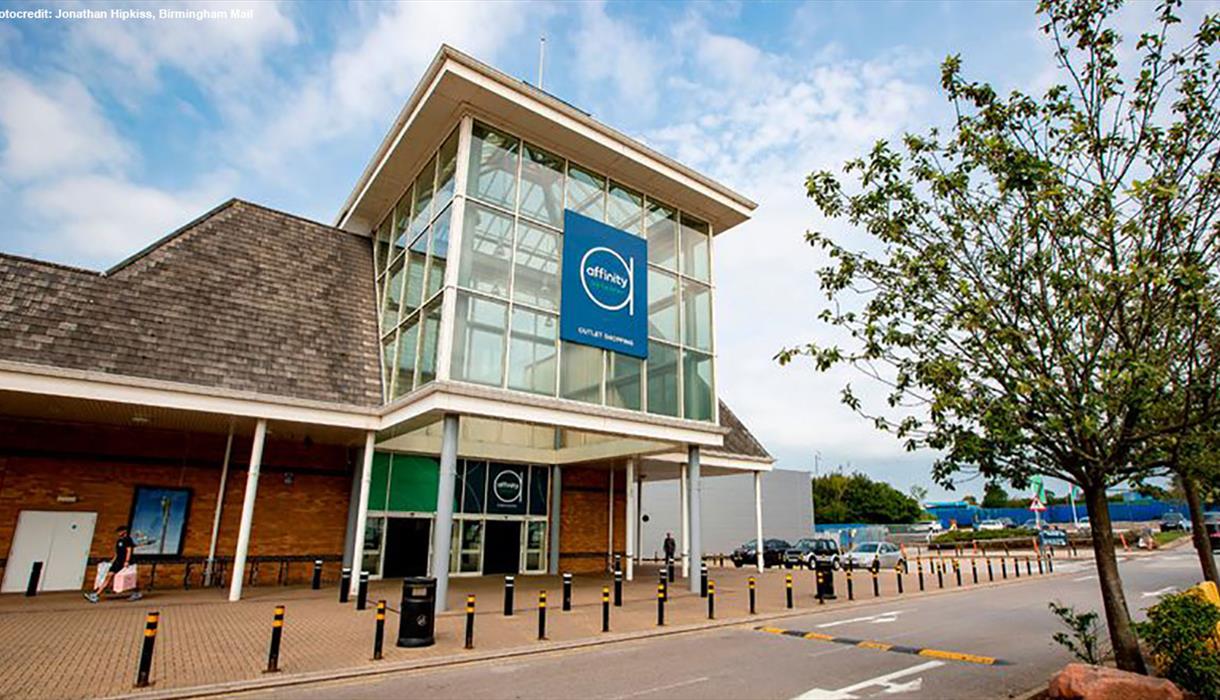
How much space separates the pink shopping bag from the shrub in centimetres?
1857

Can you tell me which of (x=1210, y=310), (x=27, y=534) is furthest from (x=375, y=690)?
(x=27, y=534)

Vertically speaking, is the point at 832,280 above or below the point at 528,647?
above

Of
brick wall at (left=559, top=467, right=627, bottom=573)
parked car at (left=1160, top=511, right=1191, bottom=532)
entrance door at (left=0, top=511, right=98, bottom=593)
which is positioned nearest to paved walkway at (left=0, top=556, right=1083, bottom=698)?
entrance door at (left=0, top=511, right=98, bottom=593)

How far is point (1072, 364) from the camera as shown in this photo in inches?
303

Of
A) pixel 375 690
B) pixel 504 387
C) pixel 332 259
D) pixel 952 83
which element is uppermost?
pixel 332 259

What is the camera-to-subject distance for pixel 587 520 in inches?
989

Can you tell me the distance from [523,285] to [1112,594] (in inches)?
489

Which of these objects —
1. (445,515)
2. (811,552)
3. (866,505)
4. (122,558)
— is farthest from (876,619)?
(866,505)

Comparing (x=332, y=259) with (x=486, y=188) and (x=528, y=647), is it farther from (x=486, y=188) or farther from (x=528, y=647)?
(x=528, y=647)

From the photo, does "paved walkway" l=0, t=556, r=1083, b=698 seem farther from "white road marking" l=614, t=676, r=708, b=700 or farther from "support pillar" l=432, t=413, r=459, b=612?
"white road marking" l=614, t=676, r=708, b=700

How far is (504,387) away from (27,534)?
12.0 metres

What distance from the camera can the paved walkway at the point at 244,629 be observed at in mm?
8227

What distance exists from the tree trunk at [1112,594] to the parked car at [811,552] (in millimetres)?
21918

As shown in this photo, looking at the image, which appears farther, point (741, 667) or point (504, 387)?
point (504, 387)
